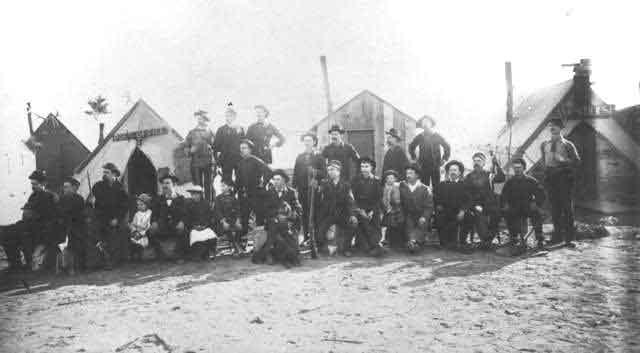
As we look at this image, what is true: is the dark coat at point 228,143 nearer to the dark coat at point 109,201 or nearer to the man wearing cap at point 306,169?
the man wearing cap at point 306,169

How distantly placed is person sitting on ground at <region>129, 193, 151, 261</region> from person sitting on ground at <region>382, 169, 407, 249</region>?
3469 millimetres

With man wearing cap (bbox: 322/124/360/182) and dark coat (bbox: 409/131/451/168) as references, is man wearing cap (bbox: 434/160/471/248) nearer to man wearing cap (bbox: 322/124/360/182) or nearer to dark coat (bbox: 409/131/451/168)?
dark coat (bbox: 409/131/451/168)

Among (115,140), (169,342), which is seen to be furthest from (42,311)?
(115,140)

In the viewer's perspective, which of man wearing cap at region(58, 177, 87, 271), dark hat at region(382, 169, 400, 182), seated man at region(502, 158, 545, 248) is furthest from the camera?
dark hat at region(382, 169, 400, 182)

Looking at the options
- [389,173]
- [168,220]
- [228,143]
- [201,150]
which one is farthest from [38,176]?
[389,173]

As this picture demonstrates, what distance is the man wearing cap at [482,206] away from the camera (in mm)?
6122

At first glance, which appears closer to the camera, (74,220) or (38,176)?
(74,220)

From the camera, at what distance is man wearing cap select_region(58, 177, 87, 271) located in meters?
5.70

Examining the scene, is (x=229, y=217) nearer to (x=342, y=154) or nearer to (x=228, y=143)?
(x=228, y=143)

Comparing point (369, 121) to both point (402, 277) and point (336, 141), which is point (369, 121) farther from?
point (402, 277)

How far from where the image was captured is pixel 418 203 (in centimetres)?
620

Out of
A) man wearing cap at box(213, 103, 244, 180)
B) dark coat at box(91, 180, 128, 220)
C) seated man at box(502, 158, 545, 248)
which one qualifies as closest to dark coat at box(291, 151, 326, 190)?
man wearing cap at box(213, 103, 244, 180)

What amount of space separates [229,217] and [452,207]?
3.39 metres

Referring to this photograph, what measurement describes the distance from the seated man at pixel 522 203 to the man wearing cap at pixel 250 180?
3.67m
